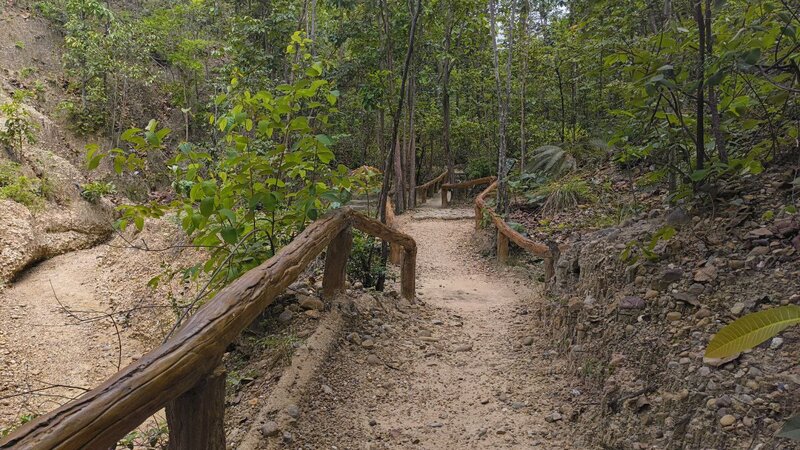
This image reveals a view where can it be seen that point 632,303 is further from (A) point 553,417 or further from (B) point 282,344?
(B) point 282,344

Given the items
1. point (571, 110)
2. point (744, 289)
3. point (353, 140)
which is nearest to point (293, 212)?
point (744, 289)

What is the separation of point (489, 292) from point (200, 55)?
14.2m

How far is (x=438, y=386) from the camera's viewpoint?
399cm

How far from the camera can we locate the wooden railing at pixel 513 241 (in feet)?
19.7

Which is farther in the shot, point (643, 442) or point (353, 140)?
point (353, 140)

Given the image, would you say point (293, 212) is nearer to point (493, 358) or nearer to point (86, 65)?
point (493, 358)

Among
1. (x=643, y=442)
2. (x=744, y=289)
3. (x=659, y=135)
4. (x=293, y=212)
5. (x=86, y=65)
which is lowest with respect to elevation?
(x=643, y=442)

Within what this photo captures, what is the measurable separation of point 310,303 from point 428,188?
49.7 ft

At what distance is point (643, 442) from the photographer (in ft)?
8.40

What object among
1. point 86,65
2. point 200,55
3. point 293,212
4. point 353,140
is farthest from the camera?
point 353,140

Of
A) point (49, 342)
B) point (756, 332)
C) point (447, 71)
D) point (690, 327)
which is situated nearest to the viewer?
point (756, 332)

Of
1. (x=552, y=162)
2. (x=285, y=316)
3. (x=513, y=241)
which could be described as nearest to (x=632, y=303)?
(x=285, y=316)

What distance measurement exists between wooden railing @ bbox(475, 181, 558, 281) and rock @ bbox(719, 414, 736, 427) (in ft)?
11.6

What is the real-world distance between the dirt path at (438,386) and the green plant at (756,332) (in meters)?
1.71
